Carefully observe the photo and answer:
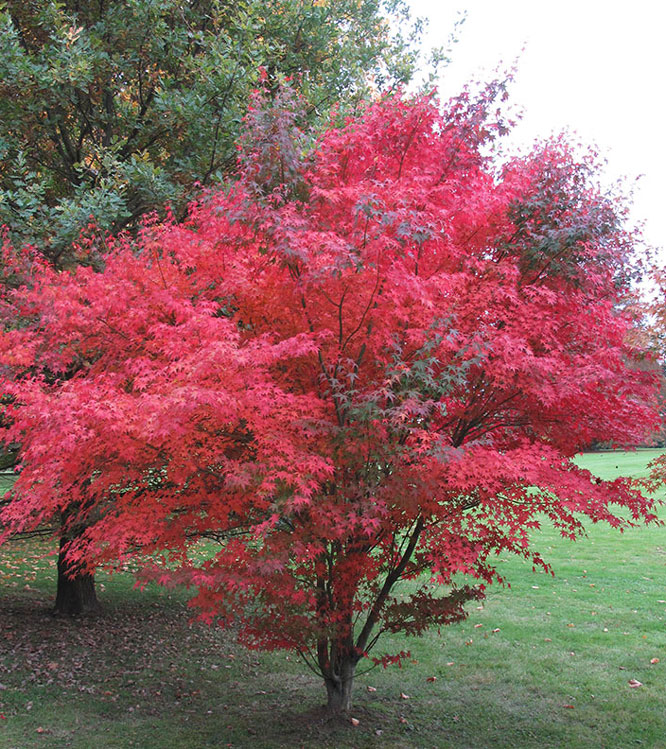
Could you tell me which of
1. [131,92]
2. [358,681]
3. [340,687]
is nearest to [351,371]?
[340,687]

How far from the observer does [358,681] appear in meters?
9.09

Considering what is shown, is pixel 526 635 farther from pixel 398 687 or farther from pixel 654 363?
pixel 654 363

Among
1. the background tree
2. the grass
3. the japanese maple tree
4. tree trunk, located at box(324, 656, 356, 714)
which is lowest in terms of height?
the grass

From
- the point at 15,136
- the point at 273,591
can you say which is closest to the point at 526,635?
the point at 273,591

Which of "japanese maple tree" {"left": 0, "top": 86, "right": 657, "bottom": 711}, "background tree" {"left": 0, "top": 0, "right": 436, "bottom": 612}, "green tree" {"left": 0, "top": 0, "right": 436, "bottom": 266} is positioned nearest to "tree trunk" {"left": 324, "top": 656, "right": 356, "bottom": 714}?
"japanese maple tree" {"left": 0, "top": 86, "right": 657, "bottom": 711}

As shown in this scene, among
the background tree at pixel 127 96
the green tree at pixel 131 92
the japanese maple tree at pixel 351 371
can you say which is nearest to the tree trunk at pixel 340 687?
the japanese maple tree at pixel 351 371

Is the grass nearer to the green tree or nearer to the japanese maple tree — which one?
the japanese maple tree

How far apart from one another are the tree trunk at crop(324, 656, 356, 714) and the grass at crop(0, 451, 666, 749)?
0.77 ft

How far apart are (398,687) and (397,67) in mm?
10987

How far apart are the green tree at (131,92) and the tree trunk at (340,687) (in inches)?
260

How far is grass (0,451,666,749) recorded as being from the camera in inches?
279

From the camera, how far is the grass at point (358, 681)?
7098mm

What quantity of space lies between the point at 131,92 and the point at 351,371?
8.06 meters

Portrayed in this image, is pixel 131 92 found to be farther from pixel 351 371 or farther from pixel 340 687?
pixel 340 687
